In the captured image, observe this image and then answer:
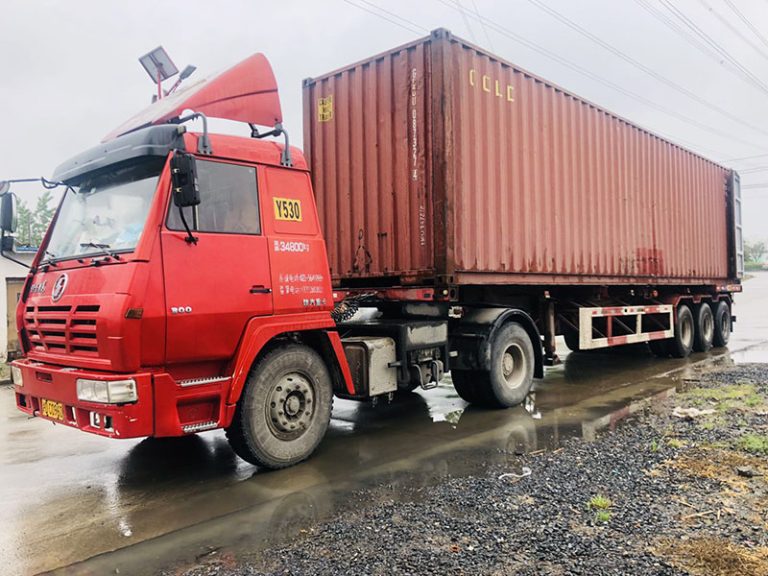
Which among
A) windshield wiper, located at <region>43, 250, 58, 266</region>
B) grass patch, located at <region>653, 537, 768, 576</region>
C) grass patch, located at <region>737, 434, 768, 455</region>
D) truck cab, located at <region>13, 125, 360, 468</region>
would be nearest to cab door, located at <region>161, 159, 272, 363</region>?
truck cab, located at <region>13, 125, 360, 468</region>

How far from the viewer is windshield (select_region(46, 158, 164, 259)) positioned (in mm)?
4150

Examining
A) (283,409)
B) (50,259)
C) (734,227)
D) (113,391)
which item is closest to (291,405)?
(283,409)

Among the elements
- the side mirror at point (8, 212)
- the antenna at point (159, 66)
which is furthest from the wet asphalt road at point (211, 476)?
the antenna at point (159, 66)

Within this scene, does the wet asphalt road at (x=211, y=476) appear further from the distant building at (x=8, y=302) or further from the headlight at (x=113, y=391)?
the distant building at (x=8, y=302)

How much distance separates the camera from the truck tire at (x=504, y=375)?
6707 mm

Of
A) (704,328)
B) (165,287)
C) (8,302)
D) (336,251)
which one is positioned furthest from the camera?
(704,328)

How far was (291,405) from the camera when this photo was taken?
4.70m

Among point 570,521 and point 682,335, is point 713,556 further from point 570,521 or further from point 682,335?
point 682,335

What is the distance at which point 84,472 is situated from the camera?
4.81 m

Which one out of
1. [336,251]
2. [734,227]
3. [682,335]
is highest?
[734,227]

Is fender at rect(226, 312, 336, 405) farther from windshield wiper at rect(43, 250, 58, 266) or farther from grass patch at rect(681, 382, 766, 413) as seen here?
grass patch at rect(681, 382, 766, 413)

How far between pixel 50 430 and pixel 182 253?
3.60 m

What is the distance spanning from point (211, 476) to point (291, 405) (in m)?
0.84

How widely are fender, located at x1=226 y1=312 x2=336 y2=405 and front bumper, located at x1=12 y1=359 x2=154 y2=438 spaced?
1.99 ft
